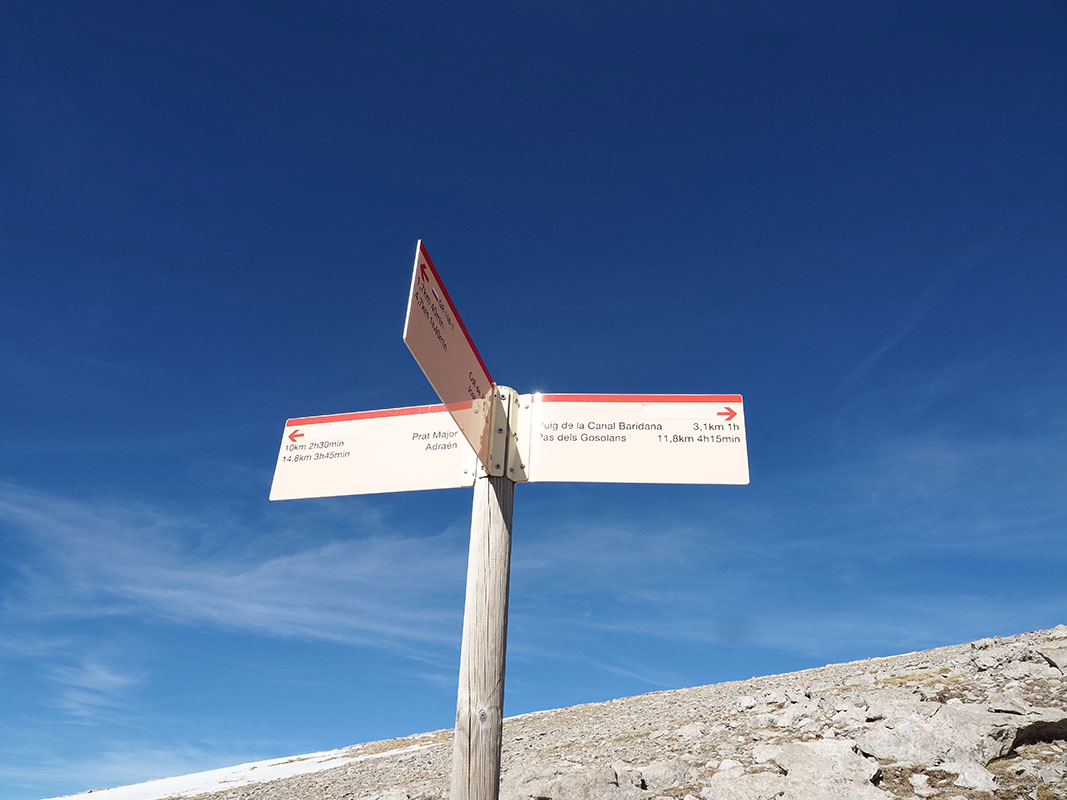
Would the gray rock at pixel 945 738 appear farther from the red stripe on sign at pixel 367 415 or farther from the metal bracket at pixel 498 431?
the red stripe on sign at pixel 367 415

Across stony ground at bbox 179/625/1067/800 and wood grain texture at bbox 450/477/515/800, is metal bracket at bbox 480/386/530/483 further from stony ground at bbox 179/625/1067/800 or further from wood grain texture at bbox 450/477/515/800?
stony ground at bbox 179/625/1067/800

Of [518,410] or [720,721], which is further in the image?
[720,721]

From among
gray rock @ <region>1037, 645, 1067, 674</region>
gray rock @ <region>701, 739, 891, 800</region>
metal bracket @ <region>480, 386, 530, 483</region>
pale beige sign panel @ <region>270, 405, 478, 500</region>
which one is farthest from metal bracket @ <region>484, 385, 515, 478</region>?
gray rock @ <region>1037, 645, 1067, 674</region>

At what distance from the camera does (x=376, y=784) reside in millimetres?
14141

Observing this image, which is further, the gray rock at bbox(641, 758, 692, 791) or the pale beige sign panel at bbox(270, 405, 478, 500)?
the gray rock at bbox(641, 758, 692, 791)

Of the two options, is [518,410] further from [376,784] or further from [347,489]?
[376,784]

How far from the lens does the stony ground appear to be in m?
7.36

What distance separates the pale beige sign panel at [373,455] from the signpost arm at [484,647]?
0.25 m

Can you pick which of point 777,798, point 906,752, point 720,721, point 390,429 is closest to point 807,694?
point 720,721

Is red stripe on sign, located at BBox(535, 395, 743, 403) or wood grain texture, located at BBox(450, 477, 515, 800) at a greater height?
red stripe on sign, located at BBox(535, 395, 743, 403)

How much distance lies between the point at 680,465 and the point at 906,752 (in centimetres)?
644

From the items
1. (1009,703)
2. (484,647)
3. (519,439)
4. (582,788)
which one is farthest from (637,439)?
(1009,703)

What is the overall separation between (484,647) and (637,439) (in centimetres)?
159

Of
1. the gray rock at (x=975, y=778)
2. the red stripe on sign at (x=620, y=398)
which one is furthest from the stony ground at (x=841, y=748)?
the red stripe on sign at (x=620, y=398)
